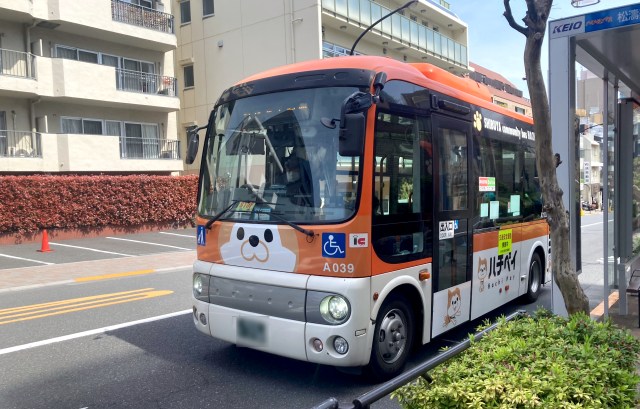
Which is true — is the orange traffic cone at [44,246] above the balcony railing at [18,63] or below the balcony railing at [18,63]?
below

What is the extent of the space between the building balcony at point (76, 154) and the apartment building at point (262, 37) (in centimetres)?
486

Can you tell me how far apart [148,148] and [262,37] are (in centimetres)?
832

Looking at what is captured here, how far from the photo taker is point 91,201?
1914cm

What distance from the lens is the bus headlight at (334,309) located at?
14.2 ft

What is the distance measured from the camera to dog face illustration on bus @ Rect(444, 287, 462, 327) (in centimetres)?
563

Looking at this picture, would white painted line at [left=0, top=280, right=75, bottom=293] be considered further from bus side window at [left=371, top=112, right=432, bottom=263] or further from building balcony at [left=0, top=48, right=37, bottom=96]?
building balcony at [left=0, top=48, right=37, bottom=96]

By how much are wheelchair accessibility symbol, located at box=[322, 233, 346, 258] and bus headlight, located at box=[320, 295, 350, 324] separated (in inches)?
14.3

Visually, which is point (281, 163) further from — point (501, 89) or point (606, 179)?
point (501, 89)

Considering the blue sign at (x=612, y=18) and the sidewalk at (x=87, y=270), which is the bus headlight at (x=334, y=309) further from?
the sidewalk at (x=87, y=270)

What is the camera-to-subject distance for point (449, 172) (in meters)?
5.73

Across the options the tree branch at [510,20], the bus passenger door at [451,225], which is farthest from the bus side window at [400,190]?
the tree branch at [510,20]

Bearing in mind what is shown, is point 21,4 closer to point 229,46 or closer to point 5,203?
point 5,203

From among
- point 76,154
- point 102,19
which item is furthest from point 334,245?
point 102,19

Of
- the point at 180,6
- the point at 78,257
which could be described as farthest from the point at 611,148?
the point at 180,6
